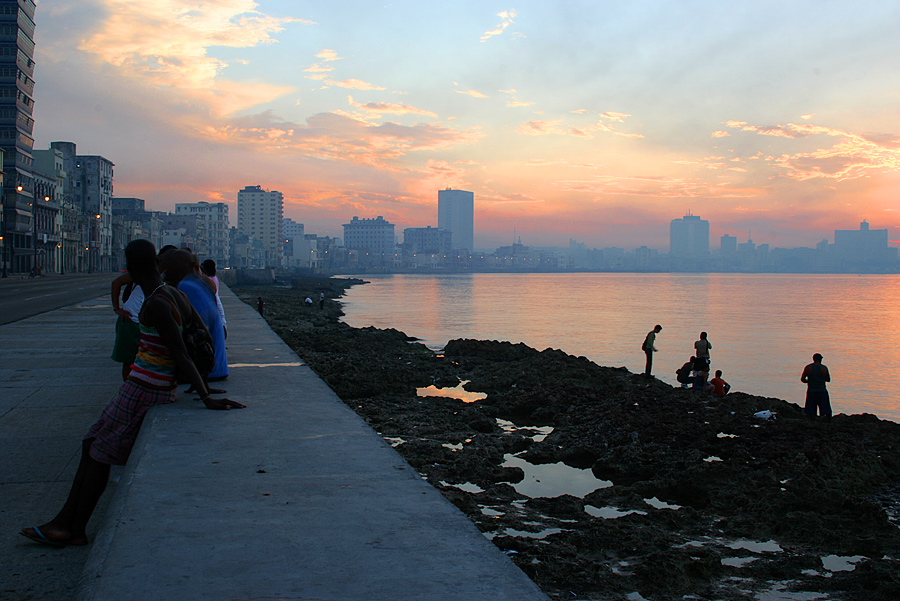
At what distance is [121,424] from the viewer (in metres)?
4.97

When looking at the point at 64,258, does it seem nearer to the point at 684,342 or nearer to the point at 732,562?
the point at 684,342

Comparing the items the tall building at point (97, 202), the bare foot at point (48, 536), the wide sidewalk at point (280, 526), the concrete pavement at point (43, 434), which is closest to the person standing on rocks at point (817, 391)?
the wide sidewalk at point (280, 526)

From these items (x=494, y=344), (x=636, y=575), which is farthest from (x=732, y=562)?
(x=494, y=344)

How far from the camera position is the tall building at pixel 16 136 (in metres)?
82.5

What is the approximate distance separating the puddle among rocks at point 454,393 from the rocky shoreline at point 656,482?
0.30 feet

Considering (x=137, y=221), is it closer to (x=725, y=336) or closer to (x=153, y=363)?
(x=725, y=336)

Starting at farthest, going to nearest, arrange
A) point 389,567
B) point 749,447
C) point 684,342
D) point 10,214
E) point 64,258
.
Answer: point 64,258
point 10,214
point 684,342
point 749,447
point 389,567

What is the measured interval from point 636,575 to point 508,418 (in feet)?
29.4

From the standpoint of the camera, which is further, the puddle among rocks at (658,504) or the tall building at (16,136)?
the tall building at (16,136)

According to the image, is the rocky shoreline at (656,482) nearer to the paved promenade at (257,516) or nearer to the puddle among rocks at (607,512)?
the puddle among rocks at (607,512)

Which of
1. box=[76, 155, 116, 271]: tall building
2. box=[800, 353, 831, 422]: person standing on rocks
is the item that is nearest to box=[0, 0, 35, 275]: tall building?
box=[76, 155, 116, 271]: tall building

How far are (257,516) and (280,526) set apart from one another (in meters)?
0.24

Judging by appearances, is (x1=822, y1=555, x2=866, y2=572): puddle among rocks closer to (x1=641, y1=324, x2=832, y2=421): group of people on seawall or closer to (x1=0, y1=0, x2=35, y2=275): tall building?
(x1=641, y1=324, x2=832, y2=421): group of people on seawall

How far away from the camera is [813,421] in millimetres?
14711
